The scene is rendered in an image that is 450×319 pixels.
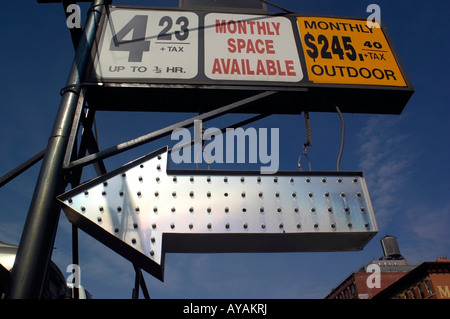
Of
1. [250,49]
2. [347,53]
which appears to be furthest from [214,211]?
[347,53]

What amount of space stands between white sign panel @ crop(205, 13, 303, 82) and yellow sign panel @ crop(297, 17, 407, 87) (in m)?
0.27

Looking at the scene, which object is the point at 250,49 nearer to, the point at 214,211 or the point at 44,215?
the point at 214,211

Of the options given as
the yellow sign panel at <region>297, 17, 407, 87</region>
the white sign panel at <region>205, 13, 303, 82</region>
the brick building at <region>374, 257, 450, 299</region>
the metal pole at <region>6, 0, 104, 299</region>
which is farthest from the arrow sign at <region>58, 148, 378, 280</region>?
the brick building at <region>374, 257, 450, 299</region>

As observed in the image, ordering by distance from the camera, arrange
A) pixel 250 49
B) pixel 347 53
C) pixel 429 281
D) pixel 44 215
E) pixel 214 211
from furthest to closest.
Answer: pixel 429 281
pixel 347 53
pixel 250 49
pixel 214 211
pixel 44 215

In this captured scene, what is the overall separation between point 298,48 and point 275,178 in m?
2.30

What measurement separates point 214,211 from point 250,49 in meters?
2.63

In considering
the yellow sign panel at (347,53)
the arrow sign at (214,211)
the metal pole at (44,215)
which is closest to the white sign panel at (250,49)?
the yellow sign panel at (347,53)

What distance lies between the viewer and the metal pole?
265cm

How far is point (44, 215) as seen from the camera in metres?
2.99

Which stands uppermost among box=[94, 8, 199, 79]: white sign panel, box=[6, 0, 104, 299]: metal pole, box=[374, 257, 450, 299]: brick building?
box=[374, 257, 450, 299]: brick building

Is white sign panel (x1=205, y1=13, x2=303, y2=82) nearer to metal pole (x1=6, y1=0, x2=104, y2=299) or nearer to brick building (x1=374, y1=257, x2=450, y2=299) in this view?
metal pole (x1=6, y1=0, x2=104, y2=299)

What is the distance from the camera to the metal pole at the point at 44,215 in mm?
2652

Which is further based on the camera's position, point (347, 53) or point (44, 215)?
point (347, 53)

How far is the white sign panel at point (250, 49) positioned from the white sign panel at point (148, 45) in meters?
0.27
